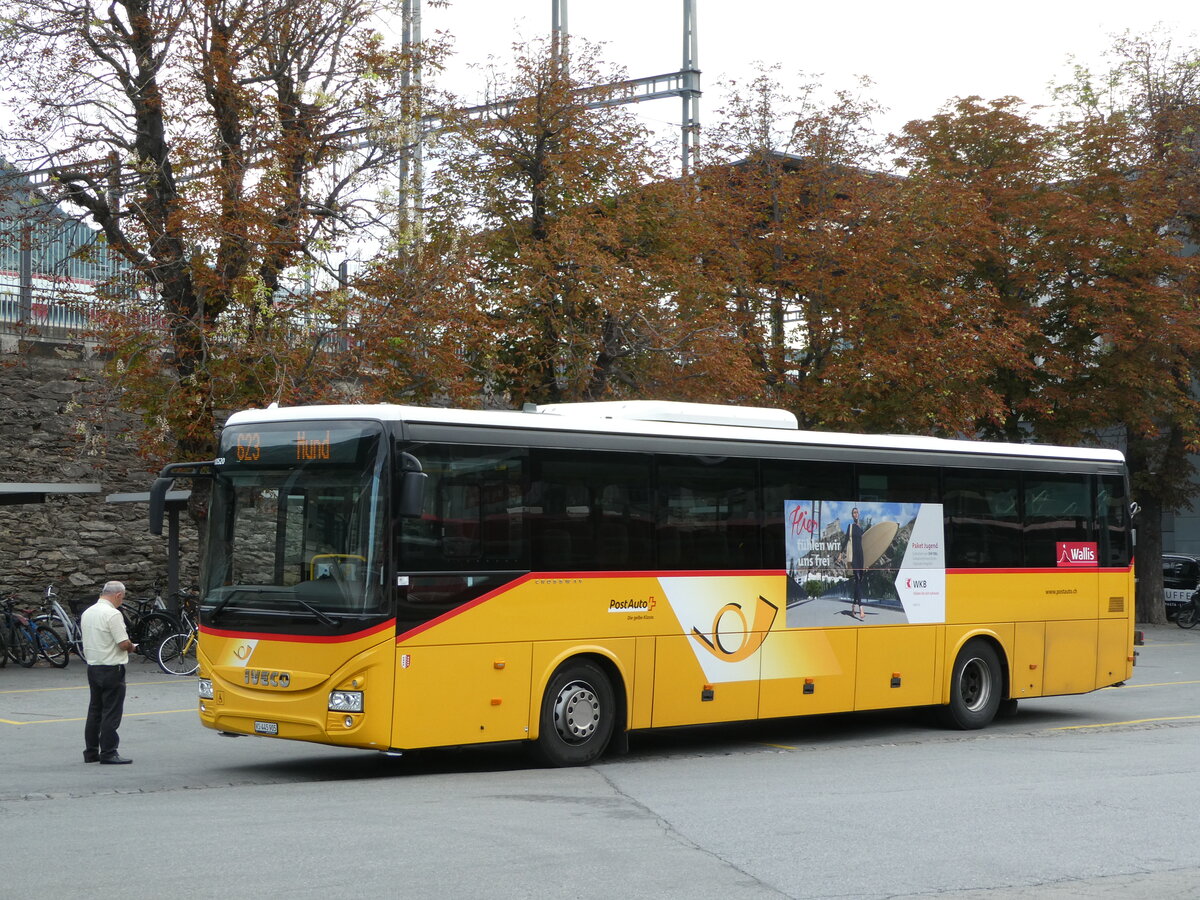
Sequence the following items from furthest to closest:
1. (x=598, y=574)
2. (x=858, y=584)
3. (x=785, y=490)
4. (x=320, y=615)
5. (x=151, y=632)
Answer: (x=151, y=632)
(x=858, y=584)
(x=785, y=490)
(x=598, y=574)
(x=320, y=615)

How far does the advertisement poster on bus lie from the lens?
14586 mm

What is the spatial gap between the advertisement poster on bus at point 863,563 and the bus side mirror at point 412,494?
4678 mm

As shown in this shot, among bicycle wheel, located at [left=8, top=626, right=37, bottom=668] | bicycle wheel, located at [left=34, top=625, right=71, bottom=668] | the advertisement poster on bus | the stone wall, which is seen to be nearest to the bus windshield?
the advertisement poster on bus

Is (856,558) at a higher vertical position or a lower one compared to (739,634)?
Result: higher

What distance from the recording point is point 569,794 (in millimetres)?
11016

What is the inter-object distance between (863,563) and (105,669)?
750cm

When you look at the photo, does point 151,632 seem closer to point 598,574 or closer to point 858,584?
point 598,574

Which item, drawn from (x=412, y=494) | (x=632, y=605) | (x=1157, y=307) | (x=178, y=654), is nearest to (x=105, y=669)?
(x=412, y=494)

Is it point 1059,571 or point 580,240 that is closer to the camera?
point 1059,571

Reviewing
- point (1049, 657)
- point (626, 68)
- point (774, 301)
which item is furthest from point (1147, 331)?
point (1049, 657)

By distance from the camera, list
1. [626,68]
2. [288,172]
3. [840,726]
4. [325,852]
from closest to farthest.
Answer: [325,852] < [840,726] < [288,172] < [626,68]

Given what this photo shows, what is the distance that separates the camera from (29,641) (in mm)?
22469

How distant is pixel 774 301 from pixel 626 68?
6.07 meters

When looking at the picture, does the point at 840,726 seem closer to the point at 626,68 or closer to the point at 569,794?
the point at 569,794
